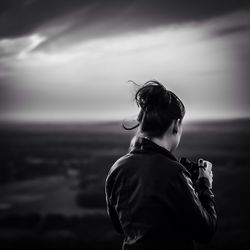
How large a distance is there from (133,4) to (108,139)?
108 centimetres

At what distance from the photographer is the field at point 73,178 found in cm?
294

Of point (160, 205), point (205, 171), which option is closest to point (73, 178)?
point (205, 171)

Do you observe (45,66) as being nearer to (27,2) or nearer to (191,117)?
(27,2)

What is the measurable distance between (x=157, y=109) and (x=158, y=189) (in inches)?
7.4

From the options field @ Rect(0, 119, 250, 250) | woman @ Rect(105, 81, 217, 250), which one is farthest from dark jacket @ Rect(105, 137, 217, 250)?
field @ Rect(0, 119, 250, 250)

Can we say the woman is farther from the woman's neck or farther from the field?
the field

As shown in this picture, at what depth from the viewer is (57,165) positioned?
3.14 metres

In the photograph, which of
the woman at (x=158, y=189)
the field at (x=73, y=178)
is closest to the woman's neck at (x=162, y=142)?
the woman at (x=158, y=189)

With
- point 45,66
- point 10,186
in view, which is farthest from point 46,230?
point 45,66

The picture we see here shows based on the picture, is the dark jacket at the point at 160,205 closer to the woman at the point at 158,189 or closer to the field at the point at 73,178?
the woman at the point at 158,189

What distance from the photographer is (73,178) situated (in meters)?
3.21

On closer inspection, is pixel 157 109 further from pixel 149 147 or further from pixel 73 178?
pixel 73 178

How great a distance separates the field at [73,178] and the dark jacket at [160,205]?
2.01 metres

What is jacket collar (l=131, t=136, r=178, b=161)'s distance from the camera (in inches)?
31.1
